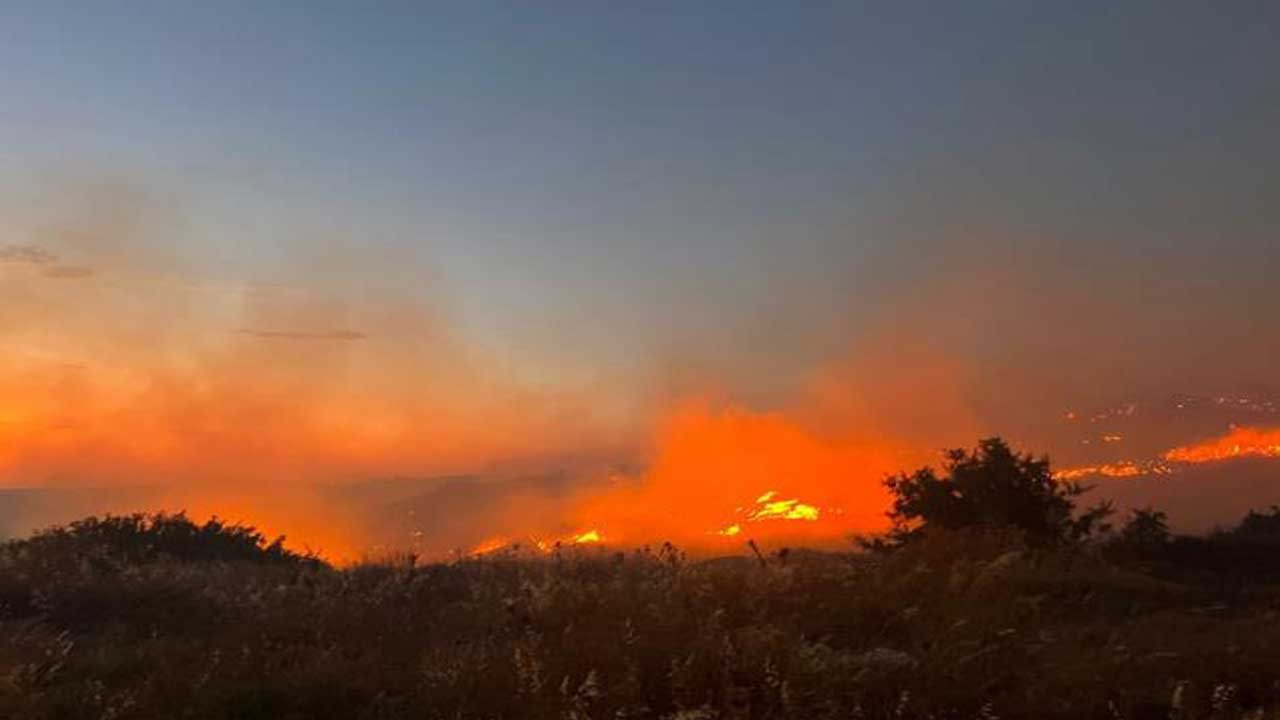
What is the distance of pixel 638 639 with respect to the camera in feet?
30.8

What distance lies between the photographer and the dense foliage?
8164 millimetres

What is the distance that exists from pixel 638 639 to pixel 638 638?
0.03 meters

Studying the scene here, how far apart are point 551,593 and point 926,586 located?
4.61m

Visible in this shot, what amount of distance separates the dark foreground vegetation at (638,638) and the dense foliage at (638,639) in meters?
0.03

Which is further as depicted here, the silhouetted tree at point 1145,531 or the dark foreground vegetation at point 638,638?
the silhouetted tree at point 1145,531

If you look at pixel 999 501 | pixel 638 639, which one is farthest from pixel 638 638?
pixel 999 501

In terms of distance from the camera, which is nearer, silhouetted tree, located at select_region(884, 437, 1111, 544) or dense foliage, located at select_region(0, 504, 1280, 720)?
dense foliage, located at select_region(0, 504, 1280, 720)

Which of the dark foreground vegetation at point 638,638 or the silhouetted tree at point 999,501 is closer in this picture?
the dark foreground vegetation at point 638,638

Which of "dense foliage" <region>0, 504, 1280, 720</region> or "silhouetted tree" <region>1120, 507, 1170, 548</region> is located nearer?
"dense foliage" <region>0, 504, 1280, 720</region>

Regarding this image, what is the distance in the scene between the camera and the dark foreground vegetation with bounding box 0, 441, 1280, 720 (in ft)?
26.8

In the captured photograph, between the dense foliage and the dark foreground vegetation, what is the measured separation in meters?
0.03

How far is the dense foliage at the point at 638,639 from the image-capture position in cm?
816

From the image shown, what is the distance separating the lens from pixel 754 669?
8742 mm

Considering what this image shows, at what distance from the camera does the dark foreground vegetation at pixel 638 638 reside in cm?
816
